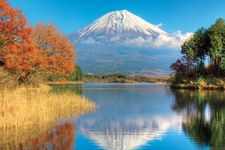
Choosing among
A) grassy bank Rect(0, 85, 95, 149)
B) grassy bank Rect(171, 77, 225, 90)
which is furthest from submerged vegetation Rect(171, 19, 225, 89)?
grassy bank Rect(0, 85, 95, 149)

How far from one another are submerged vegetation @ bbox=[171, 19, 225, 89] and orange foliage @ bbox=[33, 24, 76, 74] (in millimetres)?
23760

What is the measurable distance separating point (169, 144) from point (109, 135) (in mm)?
2671

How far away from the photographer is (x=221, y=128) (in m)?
15.6

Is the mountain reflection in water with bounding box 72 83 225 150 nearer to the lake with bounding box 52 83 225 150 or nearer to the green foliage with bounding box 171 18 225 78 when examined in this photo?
the lake with bounding box 52 83 225 150

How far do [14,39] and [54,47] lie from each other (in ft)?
36.6

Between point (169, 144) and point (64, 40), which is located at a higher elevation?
point (64, 40)

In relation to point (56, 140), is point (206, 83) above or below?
above

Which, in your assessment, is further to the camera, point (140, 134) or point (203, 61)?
point (203, 61)

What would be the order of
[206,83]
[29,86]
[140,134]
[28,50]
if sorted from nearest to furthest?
1. [140,134]
2. [28,50]
3. [29,86]
4. [206,83]

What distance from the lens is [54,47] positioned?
1506 inches

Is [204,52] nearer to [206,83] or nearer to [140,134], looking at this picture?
[206,83]

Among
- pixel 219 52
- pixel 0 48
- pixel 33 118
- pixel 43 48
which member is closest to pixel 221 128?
pixel 33 118

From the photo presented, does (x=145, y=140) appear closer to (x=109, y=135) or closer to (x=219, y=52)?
(x=109, y=135)

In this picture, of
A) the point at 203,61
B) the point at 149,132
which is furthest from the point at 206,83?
the point at 149,132
